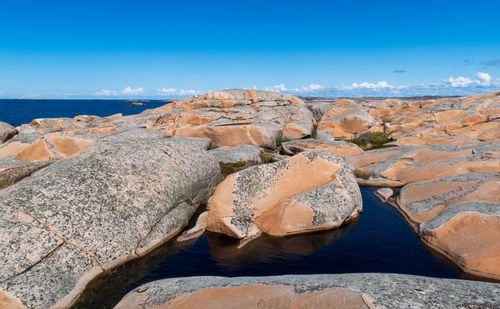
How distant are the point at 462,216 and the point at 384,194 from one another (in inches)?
304

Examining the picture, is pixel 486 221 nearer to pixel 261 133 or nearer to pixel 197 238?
pixel 197 238

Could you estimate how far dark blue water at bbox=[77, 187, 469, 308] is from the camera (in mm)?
12523

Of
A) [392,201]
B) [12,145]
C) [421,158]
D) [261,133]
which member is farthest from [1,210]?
[421,158]

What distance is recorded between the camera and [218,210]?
54.7 ft

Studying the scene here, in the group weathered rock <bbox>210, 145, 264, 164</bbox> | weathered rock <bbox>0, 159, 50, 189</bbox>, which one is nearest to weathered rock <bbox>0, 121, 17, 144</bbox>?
weathered rock <bbox>0, 159, 50, 189</bbox>

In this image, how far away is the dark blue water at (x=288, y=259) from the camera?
1252 cm

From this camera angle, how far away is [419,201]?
1886 centimetres

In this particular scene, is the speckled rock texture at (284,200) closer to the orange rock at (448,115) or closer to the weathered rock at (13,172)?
the weathered rock at (13,172)

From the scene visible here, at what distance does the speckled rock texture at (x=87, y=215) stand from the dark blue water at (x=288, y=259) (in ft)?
3.39

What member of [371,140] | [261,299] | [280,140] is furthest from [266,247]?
[371,140]

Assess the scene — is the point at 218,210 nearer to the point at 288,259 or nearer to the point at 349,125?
the point at 288,259

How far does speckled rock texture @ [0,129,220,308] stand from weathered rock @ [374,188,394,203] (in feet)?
46.9

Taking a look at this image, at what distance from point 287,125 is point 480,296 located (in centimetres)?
3887

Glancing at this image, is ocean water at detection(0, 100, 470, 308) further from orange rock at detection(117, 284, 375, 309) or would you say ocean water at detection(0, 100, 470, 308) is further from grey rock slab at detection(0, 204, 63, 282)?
orange rock at detection(117, 284, 375, 309)
